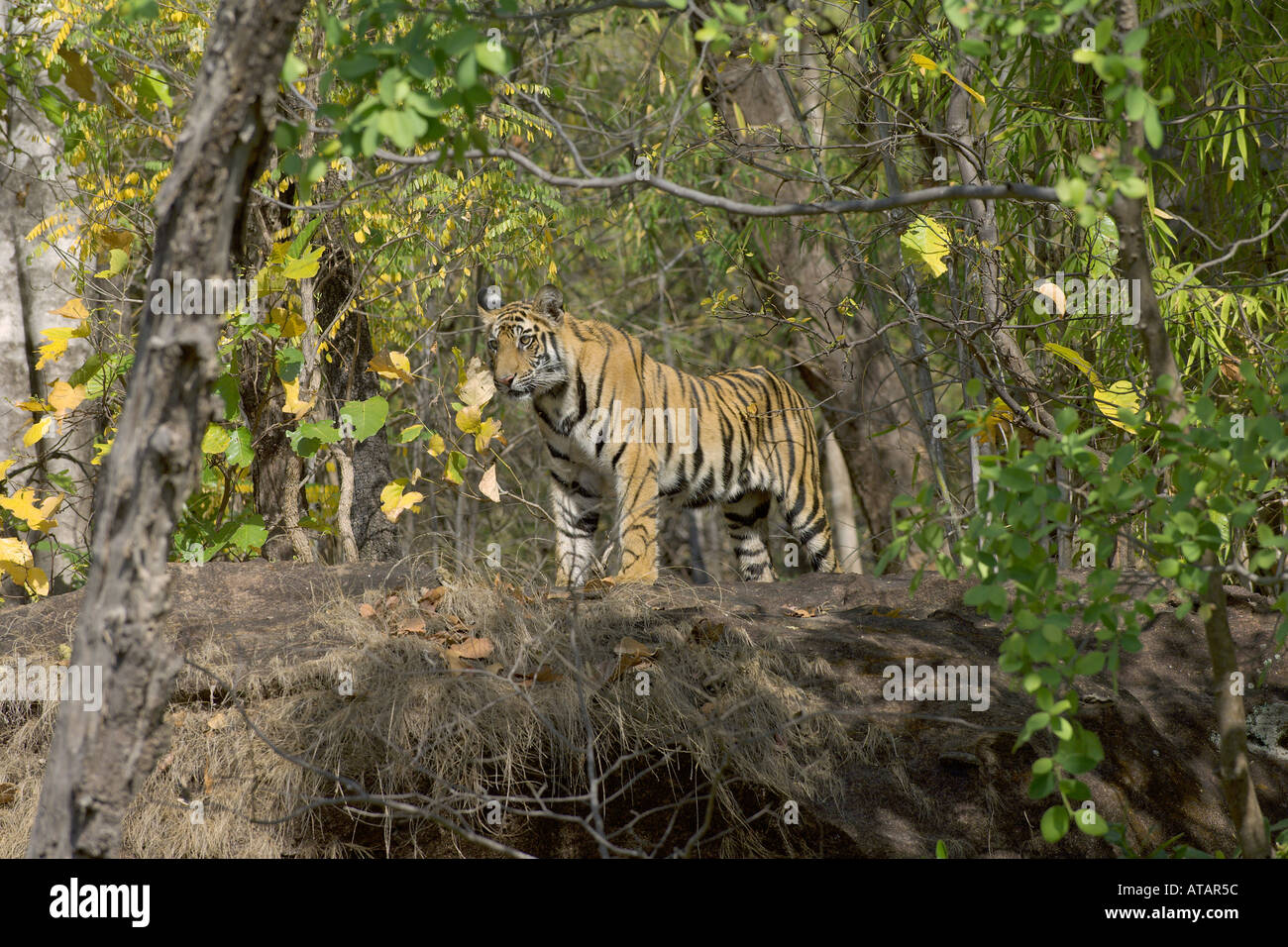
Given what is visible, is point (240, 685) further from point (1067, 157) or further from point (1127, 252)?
point (1067, 157)

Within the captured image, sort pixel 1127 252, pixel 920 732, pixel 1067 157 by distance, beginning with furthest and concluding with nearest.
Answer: pixel 1067 157 < pixel 920 732 < pixel 1127 252

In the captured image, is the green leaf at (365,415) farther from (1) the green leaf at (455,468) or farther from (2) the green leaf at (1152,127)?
(2) the green leaf at (1152,127)

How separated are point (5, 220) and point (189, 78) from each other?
1.48 meters

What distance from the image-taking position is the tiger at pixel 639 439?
19.2 ft

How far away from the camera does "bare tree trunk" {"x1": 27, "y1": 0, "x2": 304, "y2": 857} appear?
2295mm

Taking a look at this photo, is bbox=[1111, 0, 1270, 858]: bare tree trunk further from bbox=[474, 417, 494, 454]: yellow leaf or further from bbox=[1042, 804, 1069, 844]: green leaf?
bbox=[474, 417, 494, 454]: yellow leaf

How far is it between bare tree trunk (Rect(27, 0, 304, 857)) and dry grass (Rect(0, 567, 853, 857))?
1232 mm

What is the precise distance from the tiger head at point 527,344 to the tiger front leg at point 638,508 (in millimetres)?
576

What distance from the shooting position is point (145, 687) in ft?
7.86

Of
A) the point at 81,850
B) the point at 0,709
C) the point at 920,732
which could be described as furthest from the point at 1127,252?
the point at 0,709

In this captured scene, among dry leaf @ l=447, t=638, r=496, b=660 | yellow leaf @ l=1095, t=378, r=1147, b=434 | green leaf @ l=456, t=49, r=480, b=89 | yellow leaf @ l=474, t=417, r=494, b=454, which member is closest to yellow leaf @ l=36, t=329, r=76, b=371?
yellow leaf @ l=474, t=417, r=494, b=454

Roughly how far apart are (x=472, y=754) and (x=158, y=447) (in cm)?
185

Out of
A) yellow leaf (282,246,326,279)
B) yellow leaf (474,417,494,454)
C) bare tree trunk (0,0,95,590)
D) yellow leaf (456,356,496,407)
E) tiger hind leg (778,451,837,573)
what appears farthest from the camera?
tiger hind leg (778,451,837,573)

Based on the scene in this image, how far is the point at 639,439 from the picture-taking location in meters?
6.06
